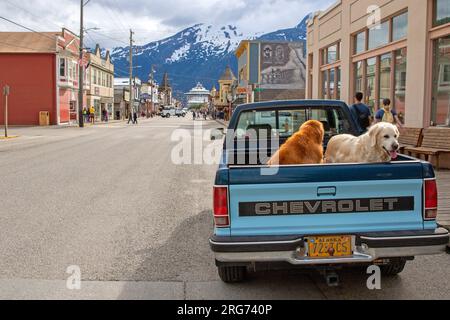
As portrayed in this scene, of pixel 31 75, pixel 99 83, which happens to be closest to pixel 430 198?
pixel 31 75

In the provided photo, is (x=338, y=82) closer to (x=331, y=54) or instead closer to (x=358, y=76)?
(x=331, y=54)

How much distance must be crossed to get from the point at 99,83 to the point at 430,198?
217ft

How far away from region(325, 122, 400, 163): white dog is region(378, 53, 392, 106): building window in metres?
12.1

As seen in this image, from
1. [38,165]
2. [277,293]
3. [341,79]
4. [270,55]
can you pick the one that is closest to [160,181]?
[38,165]

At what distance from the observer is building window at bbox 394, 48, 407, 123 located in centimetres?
1598

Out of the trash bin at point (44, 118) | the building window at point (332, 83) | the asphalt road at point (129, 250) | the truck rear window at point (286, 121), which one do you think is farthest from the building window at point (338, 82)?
the trash bin at point (44, 118)

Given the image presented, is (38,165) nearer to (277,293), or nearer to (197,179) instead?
(197,179)

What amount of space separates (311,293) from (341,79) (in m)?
18.8

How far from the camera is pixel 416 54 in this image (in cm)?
1463

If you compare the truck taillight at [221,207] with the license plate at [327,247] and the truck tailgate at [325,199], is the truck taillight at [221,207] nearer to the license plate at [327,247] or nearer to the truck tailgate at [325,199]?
the truck tailgate at [325,199]

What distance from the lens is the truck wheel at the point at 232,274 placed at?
15.8 feet

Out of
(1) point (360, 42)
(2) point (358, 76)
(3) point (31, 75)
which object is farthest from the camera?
(3) point (31, 75)

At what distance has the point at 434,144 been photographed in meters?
12.8

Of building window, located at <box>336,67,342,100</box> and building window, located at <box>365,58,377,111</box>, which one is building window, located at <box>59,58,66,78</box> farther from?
building window, located at <box>365,58,377,111</box>
